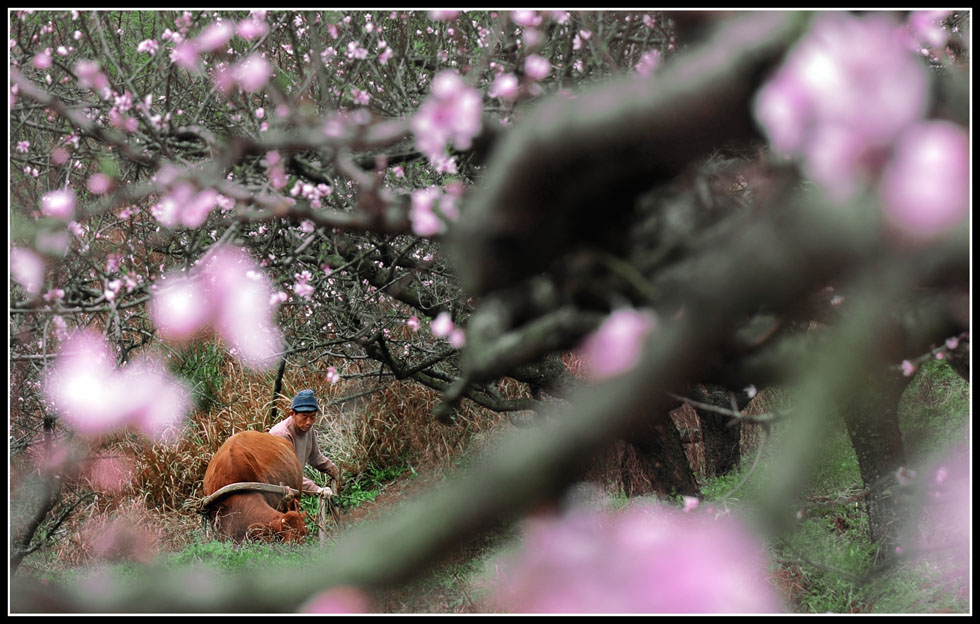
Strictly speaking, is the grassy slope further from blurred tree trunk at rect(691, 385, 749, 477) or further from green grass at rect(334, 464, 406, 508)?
green grass at rect(334, 464, 406, 508)

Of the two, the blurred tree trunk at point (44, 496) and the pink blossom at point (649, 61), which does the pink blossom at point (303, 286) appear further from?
the pink blossom at point (649, 61)

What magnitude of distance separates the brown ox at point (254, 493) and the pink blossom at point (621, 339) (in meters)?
3.32

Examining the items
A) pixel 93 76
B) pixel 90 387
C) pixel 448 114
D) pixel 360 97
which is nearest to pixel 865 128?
pixel 448 114

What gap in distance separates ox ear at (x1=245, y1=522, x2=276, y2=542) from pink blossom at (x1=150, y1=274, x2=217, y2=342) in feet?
5.71

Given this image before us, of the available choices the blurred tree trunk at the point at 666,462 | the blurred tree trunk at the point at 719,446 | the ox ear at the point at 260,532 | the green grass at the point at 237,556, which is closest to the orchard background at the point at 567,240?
the green grass at the point at 237,556

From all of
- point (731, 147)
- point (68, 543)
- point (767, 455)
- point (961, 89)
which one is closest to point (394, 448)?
point (68, 543)

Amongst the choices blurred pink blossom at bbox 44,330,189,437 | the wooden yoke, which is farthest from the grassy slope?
blurred pink blossom at bbox 44,330,189,437

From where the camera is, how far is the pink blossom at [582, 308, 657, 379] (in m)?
0.94

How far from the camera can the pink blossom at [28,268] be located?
189 cm

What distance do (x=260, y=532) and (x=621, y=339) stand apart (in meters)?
3.53

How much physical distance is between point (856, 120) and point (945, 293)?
76cm

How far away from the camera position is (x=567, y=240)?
120 cm

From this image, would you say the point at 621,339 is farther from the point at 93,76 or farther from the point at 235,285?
the point at 235,285

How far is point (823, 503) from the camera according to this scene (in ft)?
12.4
